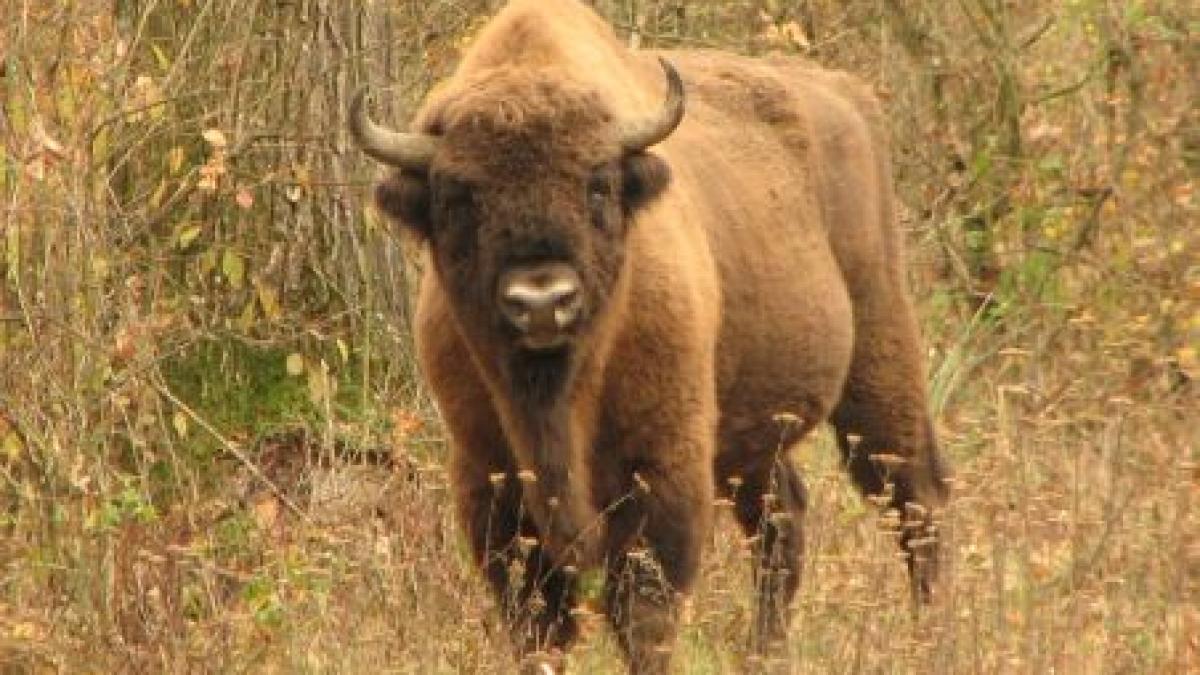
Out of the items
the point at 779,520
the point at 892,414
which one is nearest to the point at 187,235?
the point at 779,520

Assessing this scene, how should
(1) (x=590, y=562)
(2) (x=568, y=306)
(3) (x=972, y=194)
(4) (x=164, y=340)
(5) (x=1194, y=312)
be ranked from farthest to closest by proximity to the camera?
(3) (x=972, y=194) → (5) (x=1194, y=312) → (4) (x=164, y=340) → (1) (x=590, y=562) → (2) (x=568, y=306)

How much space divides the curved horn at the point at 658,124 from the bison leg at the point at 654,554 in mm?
903

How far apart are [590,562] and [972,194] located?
607 centimetres

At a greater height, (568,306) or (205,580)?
(568,306)

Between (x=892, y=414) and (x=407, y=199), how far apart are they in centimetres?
278

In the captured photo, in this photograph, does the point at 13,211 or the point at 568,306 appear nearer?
the point at 568,306

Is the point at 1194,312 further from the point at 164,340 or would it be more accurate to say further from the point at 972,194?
the point at 164,340

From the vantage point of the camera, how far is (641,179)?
7270 mm

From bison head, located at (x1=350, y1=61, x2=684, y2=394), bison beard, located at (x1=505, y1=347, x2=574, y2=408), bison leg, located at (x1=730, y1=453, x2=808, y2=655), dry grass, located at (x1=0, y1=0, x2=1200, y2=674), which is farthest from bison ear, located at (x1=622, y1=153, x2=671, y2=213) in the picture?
bison leg, located at (x1=730, y1=453, x2=808, y2=655)

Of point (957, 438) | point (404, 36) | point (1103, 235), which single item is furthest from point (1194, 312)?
point (404, 36)

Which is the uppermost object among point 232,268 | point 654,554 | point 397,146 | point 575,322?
point 397,146

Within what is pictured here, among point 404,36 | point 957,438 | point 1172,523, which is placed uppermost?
point 404,36

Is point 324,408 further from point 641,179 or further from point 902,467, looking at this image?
point 902,467

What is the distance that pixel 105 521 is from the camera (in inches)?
291
